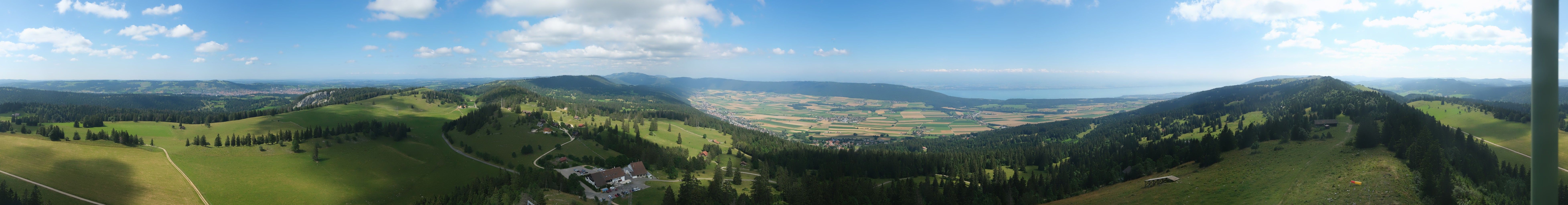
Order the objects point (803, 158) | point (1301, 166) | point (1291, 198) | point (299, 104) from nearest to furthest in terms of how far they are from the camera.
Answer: point (1291, 198)
point (1301, 166)
point (803, 158)
point (299, 104)

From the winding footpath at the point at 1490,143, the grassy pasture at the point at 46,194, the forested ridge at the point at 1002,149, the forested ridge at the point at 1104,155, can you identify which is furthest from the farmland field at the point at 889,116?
the grassy pasture at the point at 46,194

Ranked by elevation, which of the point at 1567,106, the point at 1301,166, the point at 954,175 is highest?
the point at 1567,106

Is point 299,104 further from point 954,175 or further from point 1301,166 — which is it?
point 1301,166

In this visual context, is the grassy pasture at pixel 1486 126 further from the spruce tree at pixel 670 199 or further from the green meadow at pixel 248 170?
the green meadow at pixel 248 170

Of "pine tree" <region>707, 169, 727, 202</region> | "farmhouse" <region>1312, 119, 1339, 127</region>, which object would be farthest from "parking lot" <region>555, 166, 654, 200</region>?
"farmhouse" <region>1312, 119, 1339, 127</region>

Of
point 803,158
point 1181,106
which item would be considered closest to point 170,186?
point 803,158

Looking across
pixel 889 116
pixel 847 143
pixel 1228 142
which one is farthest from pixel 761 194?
pixel 889 116

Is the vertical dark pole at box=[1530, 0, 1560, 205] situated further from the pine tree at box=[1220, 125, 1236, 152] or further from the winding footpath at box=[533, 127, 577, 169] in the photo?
the pine tree at box=[1220, 125, 1236, 152]
